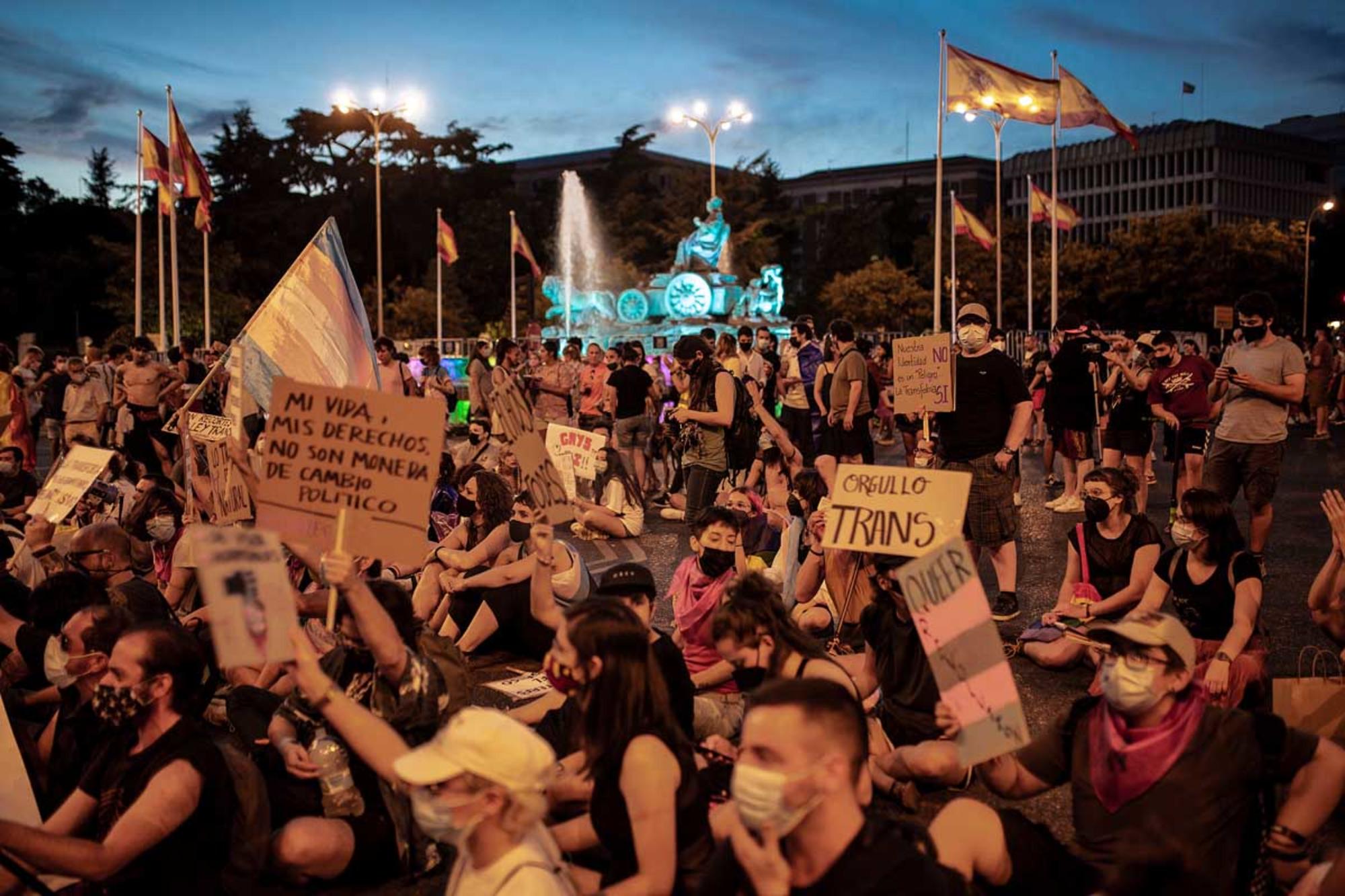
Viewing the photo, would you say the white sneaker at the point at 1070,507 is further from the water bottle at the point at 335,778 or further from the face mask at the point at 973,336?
the water bottle at the point at 335,778

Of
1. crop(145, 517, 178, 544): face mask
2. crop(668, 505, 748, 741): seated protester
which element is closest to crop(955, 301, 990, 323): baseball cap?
crop(668, 505, 748, 741): seated protester

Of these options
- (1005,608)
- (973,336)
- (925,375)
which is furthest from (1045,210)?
(1005,608)

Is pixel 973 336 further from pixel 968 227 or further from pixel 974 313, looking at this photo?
pixel 968 227

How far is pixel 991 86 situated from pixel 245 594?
20293 millimetres

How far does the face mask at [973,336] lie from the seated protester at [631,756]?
4.93 m

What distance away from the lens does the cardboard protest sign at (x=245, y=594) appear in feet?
11.1

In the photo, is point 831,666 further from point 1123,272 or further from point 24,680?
point 1123,272

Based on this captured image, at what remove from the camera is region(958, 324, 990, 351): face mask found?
27.3 feet

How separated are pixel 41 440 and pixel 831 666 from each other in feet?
75.7

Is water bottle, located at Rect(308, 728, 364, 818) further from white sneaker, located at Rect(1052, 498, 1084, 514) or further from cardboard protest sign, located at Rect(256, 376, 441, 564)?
white sneaker, located at Rect(1052, 498, 1084, 514)

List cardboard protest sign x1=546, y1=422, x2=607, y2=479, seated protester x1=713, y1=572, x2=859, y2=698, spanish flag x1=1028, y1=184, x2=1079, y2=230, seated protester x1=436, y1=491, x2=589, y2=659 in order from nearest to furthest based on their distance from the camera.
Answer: seated protester x1=713, y1=572, x2=859, y2=698
seated protester x1=436, y1=491, x2=589, y2=659
cardboard protest sign x1=546, y1=422, x2=607, y2=479
spanish flag x1=1028, y1=184, x2=1079, y2=230

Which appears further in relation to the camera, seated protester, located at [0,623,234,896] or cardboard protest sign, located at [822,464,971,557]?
cardboard protest sign, located at [822,464,971,557]

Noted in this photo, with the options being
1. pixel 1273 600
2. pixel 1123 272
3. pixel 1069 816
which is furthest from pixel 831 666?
pixel 1123 272

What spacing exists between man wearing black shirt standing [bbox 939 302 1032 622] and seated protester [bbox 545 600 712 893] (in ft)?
15.6
